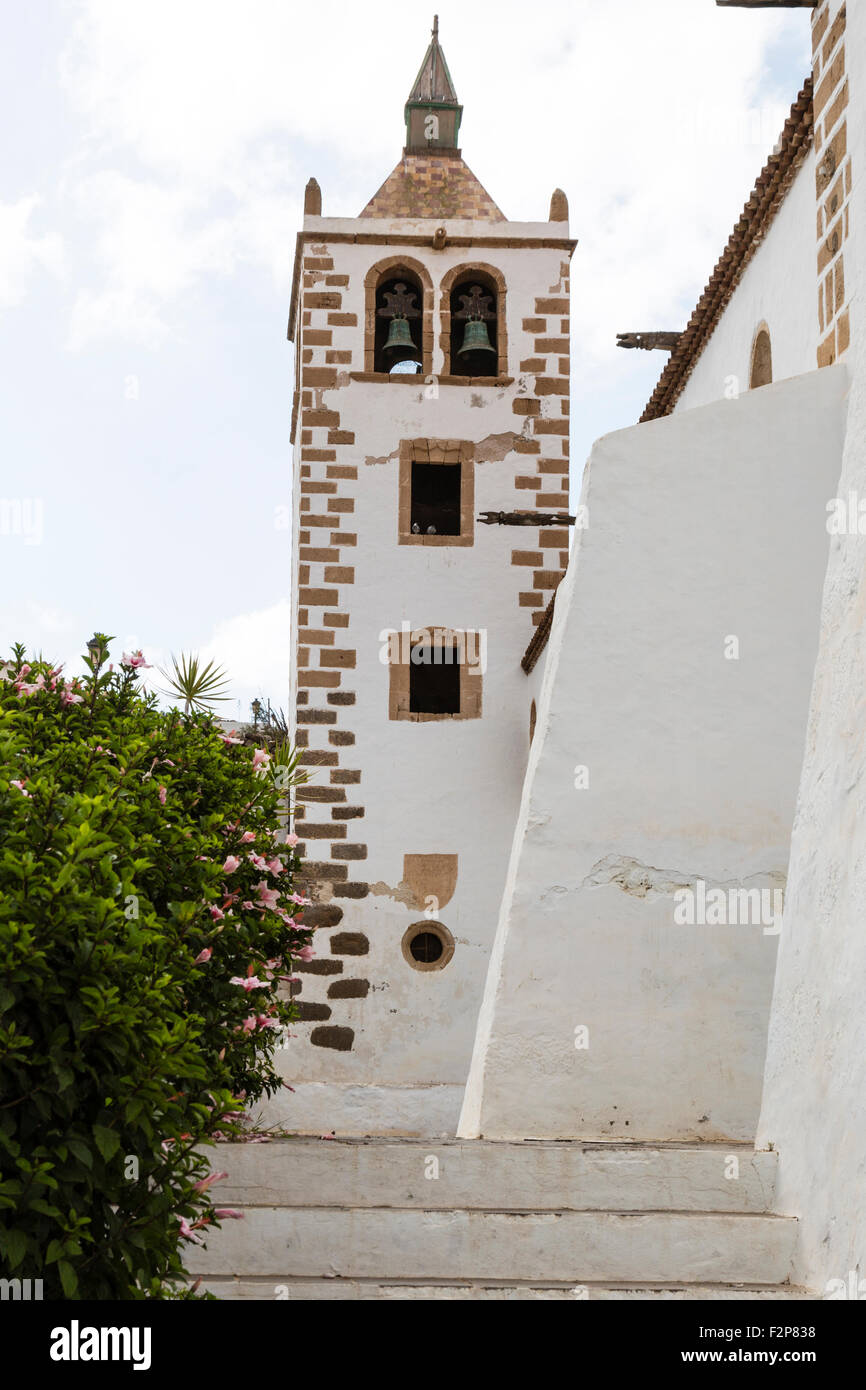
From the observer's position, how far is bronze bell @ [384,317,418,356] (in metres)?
13.6

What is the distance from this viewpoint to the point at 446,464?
13711 millimetres

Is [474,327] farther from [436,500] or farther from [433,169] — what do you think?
[433,169]

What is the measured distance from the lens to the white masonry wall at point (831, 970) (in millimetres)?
4172

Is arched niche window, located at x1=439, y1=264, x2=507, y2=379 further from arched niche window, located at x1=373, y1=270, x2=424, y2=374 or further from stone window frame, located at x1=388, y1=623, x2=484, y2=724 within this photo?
stone window frame, located at x1=388, y1=623, x2=484, y2=724

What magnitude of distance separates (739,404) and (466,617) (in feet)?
21.4

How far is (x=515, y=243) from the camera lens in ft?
46.2

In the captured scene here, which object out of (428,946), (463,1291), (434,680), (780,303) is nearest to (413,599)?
(434,680)

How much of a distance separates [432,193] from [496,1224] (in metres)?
11.7

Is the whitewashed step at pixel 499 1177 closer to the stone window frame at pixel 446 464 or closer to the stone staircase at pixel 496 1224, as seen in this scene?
the stone staircase at pixel 496 1224

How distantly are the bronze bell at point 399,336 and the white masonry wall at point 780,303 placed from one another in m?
3.50

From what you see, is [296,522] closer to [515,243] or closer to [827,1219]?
[515,243]

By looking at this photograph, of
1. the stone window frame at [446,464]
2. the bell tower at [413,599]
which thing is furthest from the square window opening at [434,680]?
the stone window frame at [446,464]

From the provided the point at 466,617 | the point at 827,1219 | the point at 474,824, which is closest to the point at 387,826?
the point at 474,824

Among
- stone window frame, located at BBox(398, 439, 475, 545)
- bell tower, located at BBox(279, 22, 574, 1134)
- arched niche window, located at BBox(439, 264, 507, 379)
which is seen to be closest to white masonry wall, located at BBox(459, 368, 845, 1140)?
bell tower, located at BBox(279, 22, 574, 1134)
